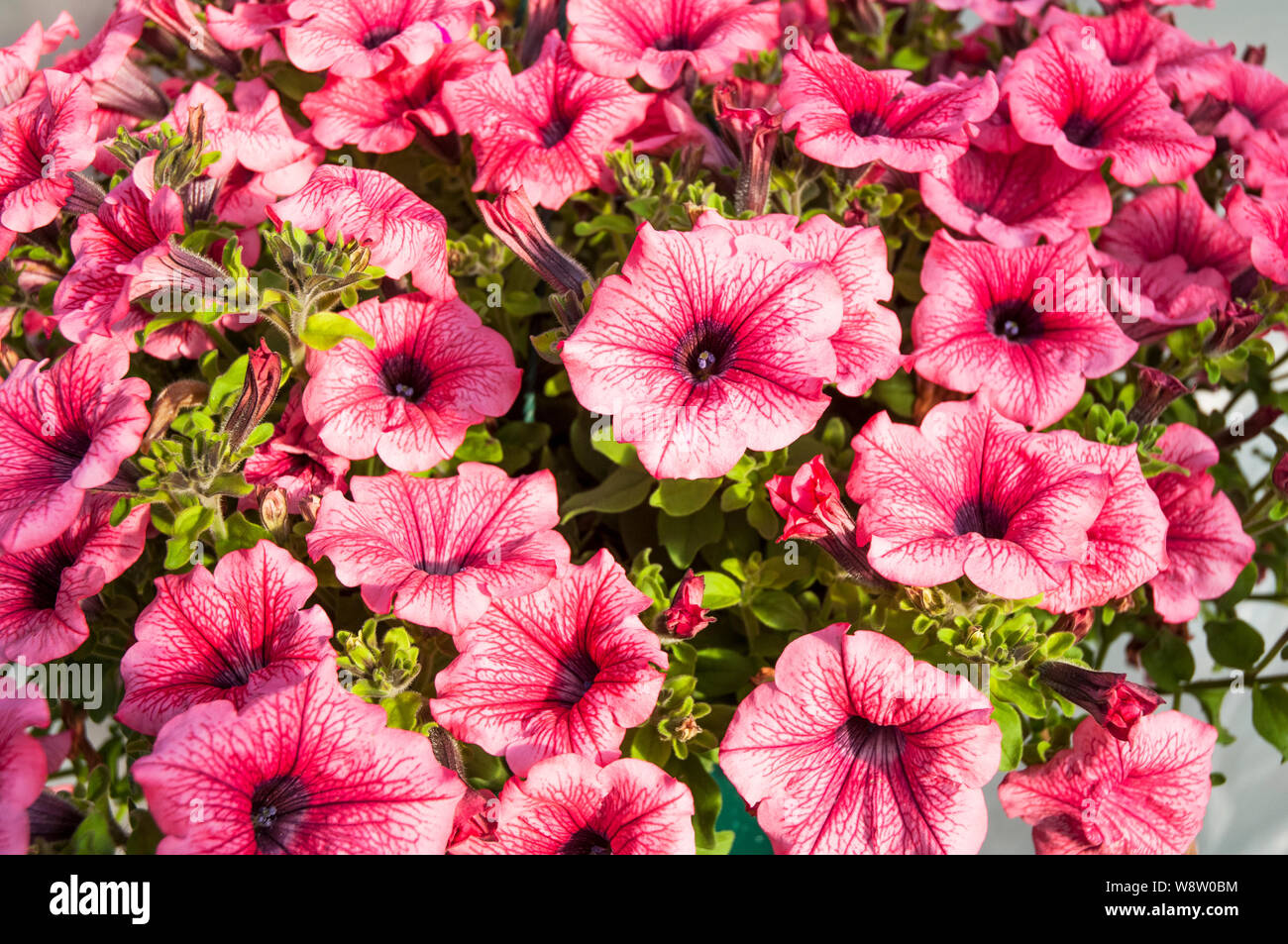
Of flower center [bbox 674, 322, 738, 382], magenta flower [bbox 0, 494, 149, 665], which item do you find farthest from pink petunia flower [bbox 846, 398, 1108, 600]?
magenta flower [bbox 0, 494, 149, 665]

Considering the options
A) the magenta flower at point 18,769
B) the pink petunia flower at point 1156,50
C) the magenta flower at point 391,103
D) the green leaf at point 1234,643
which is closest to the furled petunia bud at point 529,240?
the magenta flower at point 391,103

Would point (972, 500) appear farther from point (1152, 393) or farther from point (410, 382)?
point (410, 382)

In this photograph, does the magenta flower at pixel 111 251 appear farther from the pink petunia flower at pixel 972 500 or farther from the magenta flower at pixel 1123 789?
the magenta flower at pixel 1123 789

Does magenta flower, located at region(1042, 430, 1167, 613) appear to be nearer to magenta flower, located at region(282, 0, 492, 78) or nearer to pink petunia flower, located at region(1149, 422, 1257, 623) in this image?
pink petunia flower, located at region(1149, 422, 1257, 623)

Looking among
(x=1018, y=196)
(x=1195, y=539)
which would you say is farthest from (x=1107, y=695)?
(x=1018, y=196)
